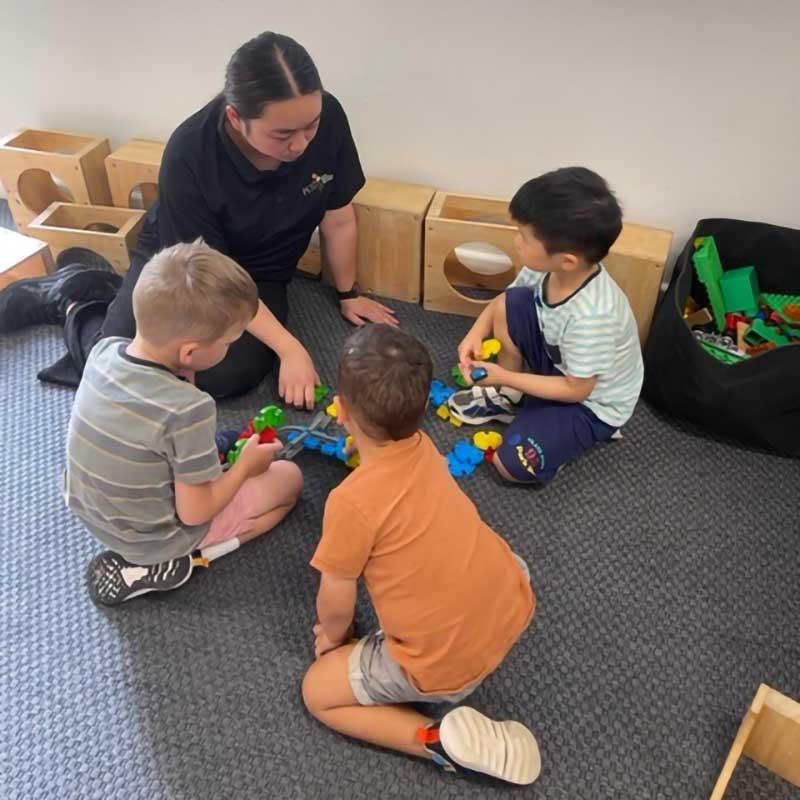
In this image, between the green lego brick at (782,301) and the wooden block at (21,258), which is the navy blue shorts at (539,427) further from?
the wooden block at (21,258)

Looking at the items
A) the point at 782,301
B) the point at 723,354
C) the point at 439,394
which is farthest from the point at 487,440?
the point at 782,301

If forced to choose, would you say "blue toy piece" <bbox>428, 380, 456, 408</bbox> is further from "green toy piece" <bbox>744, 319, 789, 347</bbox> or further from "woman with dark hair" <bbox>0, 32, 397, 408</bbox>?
"green toy piece" <bbox>744, 319, 789, 347</bbox>

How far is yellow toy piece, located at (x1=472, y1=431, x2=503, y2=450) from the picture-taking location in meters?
1.54

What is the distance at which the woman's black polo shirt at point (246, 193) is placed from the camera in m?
1.44

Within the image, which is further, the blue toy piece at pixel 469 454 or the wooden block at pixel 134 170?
the wooden block at pixel 134 170

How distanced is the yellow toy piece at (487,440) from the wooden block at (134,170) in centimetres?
108

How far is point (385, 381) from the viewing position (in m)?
0.87

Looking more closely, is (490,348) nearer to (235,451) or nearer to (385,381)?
(235,451)

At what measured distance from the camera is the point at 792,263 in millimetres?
1694

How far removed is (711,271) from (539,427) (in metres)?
0.60

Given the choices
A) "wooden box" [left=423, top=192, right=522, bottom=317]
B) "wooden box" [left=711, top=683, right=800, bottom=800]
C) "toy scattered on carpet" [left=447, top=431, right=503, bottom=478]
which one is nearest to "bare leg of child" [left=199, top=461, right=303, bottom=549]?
"toy scattered on carpet" [left=447, top=431, right=503, bottom=478]

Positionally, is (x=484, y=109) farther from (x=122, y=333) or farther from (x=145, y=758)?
(x=145, y=758)

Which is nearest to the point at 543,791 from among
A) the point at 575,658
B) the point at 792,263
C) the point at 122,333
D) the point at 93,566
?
the point at 575,658

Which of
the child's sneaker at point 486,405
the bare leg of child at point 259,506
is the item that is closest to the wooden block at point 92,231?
the bare leg of child at point 259,506
